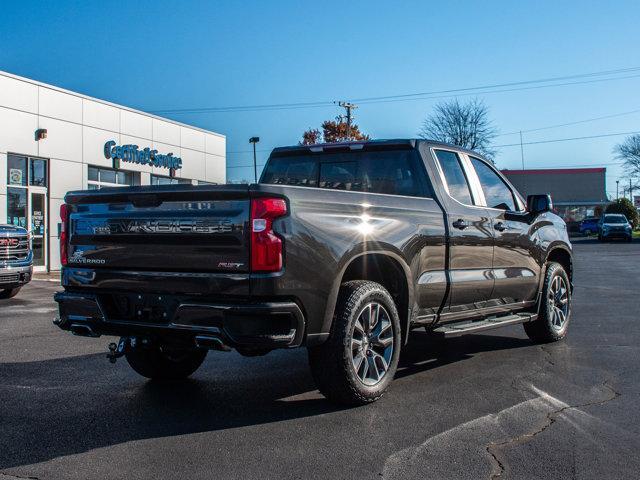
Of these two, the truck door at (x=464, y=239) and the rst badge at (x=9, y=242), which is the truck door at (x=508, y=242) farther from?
the rst badge at (x=9, y=242)

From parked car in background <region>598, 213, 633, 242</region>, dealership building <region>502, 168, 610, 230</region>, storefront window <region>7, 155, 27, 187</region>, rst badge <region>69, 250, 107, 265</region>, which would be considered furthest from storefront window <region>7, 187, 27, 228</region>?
dealership building <region>502, 168, 610, 230</region>

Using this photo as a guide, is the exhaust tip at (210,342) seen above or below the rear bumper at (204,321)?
below

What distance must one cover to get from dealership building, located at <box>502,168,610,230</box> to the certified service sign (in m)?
50.9

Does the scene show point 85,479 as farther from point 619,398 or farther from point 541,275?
point 541,275

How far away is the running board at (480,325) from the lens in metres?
5.83

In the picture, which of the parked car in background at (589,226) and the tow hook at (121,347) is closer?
the tow hook at (121,347)

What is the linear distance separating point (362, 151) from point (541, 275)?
248 centimetres

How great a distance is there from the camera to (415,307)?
561 centimetres

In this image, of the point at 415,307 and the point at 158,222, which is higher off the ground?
the point at 158,222

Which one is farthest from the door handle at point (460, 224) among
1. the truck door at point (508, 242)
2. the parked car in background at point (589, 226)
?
the parked car in background at point (589, 226)

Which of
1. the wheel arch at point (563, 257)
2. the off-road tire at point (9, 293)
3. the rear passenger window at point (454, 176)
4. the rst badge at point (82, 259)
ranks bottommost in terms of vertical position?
the off-road tire at point (9, 293)

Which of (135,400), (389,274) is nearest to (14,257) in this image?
(135,400)

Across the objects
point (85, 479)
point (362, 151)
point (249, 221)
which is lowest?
point (85, 479)

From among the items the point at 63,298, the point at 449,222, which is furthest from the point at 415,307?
the point at 63,298
